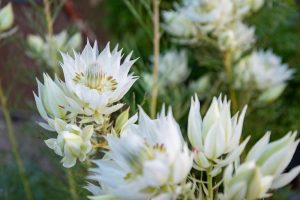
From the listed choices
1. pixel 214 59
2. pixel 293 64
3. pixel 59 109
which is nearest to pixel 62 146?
pixel 59 109

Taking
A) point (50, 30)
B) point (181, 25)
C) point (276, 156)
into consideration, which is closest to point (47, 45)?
point (50, 30)

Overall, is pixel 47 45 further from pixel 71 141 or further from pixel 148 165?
pixel 148 165

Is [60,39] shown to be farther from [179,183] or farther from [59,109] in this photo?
[179,183]

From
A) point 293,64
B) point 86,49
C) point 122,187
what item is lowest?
point 122,187

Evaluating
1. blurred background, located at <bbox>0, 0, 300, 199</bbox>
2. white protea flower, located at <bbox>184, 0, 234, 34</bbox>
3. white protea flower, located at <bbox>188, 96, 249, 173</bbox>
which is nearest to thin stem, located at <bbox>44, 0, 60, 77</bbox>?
blurred background, located at <bbox>0, 0, 300, 199</bbox>

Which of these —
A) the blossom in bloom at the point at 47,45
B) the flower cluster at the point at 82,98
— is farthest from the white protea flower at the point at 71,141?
the blossom in bloom at the point at 47,45
